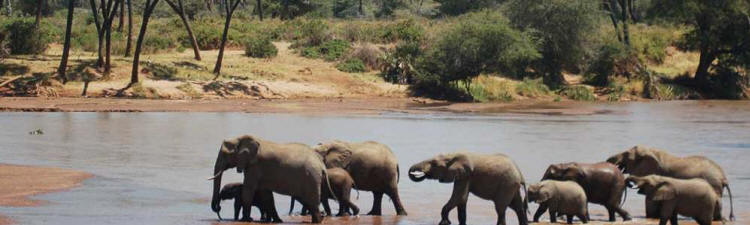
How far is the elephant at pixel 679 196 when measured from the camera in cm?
1463

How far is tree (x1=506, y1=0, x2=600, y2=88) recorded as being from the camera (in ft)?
177

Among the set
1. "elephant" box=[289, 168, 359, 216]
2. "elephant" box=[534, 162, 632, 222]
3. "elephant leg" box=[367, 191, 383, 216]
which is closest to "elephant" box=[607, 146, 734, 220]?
"elephant" box=[534, 162, 632, 222]

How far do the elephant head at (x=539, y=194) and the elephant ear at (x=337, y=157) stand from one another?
8.28ft

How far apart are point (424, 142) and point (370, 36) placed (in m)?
27.1

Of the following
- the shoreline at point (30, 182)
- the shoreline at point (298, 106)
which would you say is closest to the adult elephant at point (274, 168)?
the shoreline at point (30, 182)

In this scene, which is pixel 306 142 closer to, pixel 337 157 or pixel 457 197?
pixel 337 157

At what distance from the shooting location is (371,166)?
16516mm

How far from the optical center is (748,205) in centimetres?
1823

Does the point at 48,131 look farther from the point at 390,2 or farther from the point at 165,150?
the point at 390,2

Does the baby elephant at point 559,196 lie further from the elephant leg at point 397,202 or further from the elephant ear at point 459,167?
the elephant leg at point 397,202

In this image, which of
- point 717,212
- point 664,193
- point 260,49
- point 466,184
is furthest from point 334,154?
point 260,49

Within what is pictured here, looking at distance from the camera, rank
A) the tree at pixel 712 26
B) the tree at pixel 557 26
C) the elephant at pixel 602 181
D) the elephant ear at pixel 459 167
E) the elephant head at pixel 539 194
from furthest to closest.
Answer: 1. the tree at pixel 712 26
2. the tree at pixel 557 26
3. the elephant at pixel 602 181
4. the elephant head at pixel 539 194
5. the elephant ear at pixel 459 167

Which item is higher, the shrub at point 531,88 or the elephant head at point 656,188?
the elephant head at point 656,188

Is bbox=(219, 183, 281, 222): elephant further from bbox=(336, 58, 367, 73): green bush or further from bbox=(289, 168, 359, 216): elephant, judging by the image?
bbox=(336, 58, 367, 73): green bush
